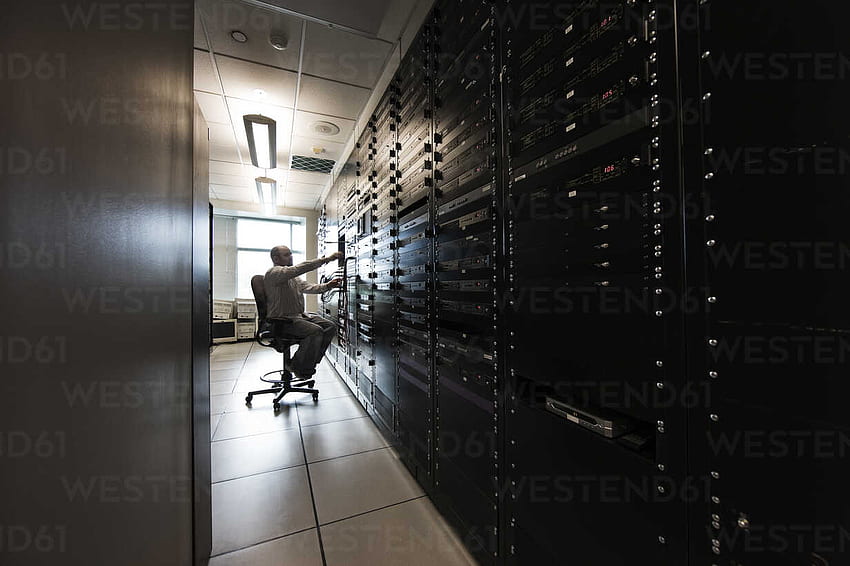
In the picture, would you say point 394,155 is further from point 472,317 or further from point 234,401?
point 234,401

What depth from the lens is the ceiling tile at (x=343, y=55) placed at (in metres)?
2.52

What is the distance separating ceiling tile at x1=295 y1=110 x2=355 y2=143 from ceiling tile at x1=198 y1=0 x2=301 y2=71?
890mm

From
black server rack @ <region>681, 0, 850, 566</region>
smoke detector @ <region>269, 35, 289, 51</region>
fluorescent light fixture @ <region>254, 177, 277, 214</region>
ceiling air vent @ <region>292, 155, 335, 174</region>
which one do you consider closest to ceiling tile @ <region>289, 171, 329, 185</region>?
ceiling air vent @ <region>292, 155, 335, 174</region>

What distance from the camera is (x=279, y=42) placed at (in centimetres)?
253

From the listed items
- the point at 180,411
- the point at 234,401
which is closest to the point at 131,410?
the point at 180,411

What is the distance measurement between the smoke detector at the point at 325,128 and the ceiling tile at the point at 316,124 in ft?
0.04

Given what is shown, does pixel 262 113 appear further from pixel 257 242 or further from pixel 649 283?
pixel 257 242

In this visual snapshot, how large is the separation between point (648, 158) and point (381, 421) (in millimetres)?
2396

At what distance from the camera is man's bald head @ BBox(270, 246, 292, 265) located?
11.7 ft

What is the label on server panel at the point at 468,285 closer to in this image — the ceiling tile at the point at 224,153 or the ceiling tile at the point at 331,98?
the ceiling tile at the point at 331,98

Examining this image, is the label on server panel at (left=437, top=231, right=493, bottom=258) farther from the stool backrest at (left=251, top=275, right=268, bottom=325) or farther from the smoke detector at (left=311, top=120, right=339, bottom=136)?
the smoke detector at (left=311, top=120, right=339, bottom=136)

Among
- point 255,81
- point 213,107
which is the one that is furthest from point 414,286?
point 213,107

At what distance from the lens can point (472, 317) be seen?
1397 millimetres

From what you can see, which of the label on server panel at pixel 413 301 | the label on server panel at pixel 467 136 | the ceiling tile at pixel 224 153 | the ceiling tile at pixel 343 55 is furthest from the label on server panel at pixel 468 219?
the ceiling tile at pixel 224 153
